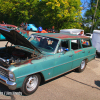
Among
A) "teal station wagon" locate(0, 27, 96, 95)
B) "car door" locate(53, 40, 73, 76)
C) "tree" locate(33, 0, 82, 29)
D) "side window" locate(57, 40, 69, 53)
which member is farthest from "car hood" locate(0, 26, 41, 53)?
"tree" locate(33, 0, 82, 29)

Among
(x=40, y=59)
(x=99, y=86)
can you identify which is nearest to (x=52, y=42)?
(x=40, y=59)

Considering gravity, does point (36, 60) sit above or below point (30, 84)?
above

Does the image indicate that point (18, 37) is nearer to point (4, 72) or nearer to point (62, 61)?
point (4, 72)

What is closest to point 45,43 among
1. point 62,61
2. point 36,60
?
point 62,61

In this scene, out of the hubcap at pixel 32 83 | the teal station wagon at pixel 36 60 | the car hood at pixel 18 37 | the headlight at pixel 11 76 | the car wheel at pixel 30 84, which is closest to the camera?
the headlight at pixel 11 76

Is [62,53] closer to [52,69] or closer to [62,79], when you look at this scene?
[52,69]

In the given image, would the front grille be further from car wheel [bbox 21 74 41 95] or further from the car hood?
the car hood

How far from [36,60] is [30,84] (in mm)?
676

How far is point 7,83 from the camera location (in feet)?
9.65

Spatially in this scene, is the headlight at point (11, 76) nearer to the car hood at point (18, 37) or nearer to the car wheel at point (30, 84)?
the car wheel at point (30, 84)

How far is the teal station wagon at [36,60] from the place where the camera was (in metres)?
3.00

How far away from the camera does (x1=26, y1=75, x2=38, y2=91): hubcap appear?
3.28 m

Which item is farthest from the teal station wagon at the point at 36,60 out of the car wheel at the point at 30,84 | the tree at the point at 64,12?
the tree at the point at 64,12

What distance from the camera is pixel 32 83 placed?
3363 mm
